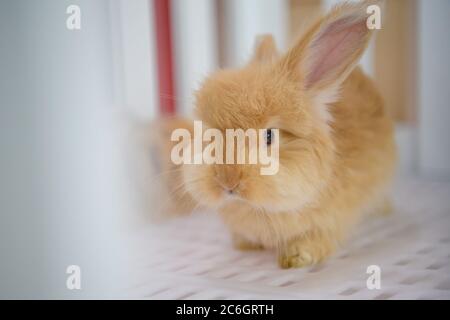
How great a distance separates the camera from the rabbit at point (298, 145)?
729 mm

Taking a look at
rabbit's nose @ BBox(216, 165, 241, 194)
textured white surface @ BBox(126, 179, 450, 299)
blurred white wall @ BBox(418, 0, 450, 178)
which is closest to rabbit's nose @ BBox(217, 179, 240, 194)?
rabbit's nose @ BBox(216, 165, 241, 194)

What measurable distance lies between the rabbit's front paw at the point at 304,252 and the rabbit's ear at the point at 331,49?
0.24 meters

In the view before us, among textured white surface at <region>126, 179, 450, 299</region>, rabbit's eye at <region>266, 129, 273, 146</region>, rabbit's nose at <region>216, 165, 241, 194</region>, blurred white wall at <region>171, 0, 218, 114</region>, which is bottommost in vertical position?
textured white surface at <region>126, 179, 450, 299</region>

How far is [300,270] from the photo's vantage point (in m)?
0.80

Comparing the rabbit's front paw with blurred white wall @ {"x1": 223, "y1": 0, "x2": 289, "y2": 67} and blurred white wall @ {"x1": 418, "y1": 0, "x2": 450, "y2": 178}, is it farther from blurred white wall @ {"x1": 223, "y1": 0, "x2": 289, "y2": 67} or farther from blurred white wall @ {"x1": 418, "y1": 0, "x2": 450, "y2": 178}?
blurred white wall @ {"x1": 223, "y1": 0, "x2": 289, "y2": 67}

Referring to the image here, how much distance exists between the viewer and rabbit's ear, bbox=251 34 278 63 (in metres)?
0.89

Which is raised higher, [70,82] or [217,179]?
[70,82]

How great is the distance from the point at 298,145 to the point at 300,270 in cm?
19

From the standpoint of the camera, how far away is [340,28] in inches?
28.7

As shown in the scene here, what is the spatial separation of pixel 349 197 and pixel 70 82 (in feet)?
A: 1.54

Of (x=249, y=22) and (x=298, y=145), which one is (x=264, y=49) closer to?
(x=298, y=145)

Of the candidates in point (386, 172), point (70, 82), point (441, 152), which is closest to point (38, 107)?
point (70, 82)
